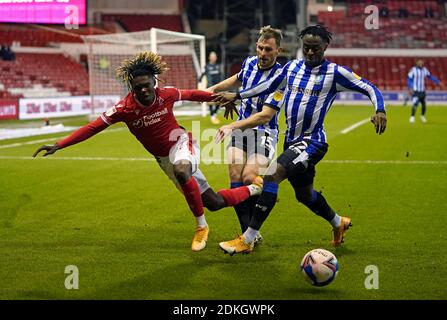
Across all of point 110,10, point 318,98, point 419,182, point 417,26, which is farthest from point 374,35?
point 318,98

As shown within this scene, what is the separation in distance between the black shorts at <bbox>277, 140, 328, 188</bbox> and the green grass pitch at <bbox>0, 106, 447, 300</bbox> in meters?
0.73

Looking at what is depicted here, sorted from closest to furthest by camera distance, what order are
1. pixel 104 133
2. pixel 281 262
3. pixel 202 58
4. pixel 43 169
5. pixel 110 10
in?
pixel 281 262, pixel 43 169, pixel 104 133, pixel 202 58, pixel 110 10

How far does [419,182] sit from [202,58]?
16935 mm

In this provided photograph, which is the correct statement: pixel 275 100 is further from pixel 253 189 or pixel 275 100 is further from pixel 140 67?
pixel 140 67

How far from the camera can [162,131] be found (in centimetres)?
759

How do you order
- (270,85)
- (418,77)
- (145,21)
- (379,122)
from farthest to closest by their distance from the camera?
(145,21)
(418,77)
(270,85)
(379,122)

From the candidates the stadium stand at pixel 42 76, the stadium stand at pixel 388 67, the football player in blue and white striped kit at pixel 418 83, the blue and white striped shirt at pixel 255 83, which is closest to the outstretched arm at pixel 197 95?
the blue and white striped shirt at pixel 255 83

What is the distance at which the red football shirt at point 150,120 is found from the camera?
7.33 m

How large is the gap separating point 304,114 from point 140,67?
5.60 feet

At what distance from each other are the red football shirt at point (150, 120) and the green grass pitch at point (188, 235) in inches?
44.0

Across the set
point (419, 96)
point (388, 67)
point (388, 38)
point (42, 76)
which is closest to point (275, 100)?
point (419, 96)

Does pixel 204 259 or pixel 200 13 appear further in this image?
pixel 200 13

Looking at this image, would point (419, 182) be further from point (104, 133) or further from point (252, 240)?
point (104, 133)

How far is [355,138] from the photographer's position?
802 inches
